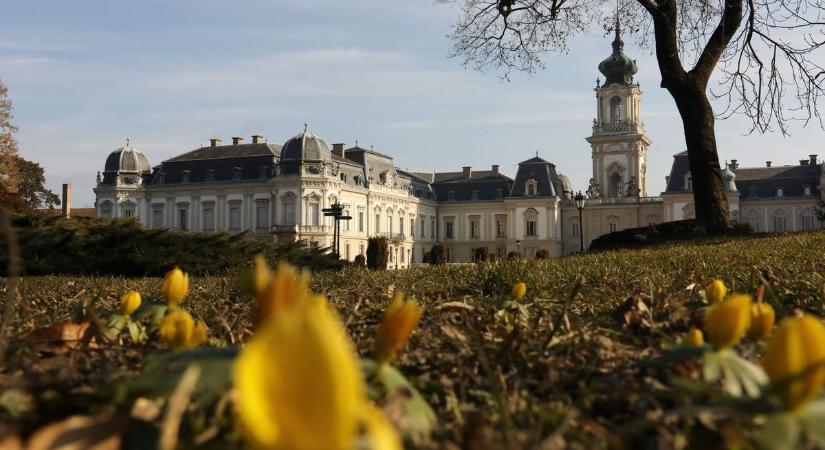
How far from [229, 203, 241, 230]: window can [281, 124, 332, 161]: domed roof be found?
533cm

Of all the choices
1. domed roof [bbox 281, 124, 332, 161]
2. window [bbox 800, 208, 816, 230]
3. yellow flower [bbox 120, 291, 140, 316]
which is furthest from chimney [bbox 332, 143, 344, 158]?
yellow flower [bbox 120, 291, 140, 316]

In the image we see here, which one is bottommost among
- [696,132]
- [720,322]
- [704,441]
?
[704,441]

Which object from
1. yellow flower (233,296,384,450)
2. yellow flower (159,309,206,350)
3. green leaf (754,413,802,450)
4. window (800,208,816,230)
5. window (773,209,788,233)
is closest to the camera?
yellow flower (233,296,384,450)

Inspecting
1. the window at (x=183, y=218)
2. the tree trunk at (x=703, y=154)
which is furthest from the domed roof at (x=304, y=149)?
the tree trunk at (x=703, y=154)

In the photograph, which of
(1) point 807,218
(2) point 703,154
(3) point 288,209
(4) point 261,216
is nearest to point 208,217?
(4) point 261,216

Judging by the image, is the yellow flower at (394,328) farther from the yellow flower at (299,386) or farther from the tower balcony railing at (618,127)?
the tower balcony railing at (618,127)

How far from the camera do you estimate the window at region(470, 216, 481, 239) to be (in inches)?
2692

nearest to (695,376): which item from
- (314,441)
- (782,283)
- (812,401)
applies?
(812,401)

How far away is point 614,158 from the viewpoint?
2569 inches

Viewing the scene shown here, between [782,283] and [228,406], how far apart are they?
6.11 feet

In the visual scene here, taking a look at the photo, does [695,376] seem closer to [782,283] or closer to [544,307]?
[544,307]

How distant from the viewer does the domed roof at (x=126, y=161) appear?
6050 cm

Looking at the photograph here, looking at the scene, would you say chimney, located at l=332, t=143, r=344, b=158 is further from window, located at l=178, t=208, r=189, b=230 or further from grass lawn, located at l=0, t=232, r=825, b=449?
grass lawn, located at l=0, t=232, r=825, b=449

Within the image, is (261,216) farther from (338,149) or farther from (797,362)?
(797,362)
